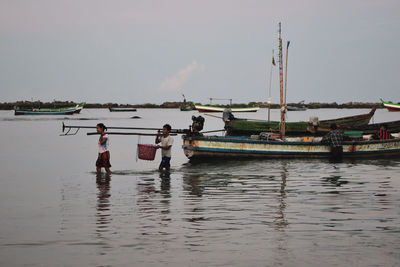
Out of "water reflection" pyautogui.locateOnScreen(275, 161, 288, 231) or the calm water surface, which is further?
"water reflection" pyautogui.locateOnScreen(275, 161, 288, 231)

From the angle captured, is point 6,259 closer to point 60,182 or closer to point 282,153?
point 60,182

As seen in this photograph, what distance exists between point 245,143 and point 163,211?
11306 mm

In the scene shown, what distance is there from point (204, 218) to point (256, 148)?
1204cm

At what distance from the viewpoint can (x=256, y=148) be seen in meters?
21.7

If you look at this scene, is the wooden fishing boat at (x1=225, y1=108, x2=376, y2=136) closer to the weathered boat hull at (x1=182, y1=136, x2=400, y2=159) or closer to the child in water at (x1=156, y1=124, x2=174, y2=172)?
the weathered boat hull at (x1=182, y1=136, x2=400, y2=159)

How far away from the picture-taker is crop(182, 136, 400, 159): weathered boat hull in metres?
21.5

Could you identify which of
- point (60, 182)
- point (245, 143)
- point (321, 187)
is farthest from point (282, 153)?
point (60, 182)

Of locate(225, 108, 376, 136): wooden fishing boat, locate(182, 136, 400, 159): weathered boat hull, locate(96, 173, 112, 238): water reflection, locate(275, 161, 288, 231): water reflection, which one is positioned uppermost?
locate(225, 108, 376, 136): wooden fishing boat

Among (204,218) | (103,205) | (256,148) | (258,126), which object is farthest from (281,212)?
(258,126)

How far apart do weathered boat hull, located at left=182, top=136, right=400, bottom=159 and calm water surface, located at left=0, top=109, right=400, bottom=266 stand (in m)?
2.69

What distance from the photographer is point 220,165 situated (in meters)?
20.5

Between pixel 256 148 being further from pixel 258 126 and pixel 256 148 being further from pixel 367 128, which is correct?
pixel 258 126

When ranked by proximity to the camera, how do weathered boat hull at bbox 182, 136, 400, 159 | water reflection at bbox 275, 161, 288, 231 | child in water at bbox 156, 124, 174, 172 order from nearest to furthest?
water reflection at bbox 275, 161, 288, 231, child in water at bbox 156, 124, 174, 172, weathered boat hull at bbox 182, 136, 400, 159

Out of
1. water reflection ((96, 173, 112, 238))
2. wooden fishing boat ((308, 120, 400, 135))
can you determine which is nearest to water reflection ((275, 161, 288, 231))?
water reflection ((96, 173, 112, 238))
